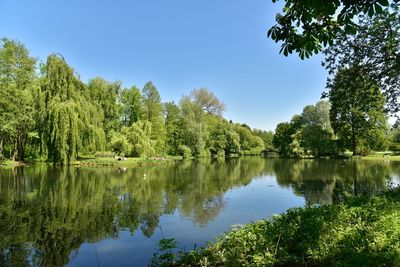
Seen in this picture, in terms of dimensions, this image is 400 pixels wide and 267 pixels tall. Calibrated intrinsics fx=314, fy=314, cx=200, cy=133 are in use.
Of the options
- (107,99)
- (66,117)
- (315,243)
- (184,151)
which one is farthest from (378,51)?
(184,151)

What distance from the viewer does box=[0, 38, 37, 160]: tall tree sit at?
103 feet

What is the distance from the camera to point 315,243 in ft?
19.1

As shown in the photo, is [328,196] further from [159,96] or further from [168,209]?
[159,96]

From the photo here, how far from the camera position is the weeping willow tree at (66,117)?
29969mm

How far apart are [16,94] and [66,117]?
20.1 feet

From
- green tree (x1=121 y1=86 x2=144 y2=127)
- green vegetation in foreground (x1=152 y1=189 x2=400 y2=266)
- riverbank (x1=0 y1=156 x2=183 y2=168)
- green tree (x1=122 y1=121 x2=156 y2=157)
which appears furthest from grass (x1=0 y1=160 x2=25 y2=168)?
green vegetation in foreground (x1=152 y1=189 x2=400 y2=266)

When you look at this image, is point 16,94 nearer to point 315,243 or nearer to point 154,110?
point 154,110

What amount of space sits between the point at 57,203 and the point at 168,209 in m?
5.00

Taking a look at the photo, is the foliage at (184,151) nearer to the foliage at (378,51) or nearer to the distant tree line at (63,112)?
the distant tree line at (63,112)

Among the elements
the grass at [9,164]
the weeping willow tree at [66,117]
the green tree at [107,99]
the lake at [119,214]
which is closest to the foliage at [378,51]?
the lake at [119,214]

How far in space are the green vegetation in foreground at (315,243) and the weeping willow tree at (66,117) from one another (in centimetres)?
2614

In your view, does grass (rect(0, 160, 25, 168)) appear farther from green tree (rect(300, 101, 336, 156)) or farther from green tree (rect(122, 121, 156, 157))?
green tree (rect(300, 101, 336, 156))

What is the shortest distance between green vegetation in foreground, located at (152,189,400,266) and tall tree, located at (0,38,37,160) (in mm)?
30196

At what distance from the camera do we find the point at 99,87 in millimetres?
45250
